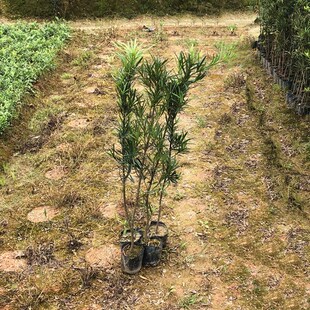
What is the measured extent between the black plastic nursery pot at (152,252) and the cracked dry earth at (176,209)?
11cm

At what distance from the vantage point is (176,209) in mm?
6020

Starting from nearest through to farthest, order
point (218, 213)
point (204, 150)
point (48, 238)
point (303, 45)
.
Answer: point (48, 238), point (218, 213), point (204, 150), point (303, 45)

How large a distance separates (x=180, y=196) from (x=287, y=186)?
1631 millimetres

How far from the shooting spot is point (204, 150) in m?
7.42

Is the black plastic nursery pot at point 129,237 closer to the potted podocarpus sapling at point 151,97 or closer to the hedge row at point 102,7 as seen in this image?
the potted podocarpus sapling at point 151,97

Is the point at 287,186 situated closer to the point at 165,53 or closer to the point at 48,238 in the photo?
the point at 48,238

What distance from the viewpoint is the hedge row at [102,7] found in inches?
592

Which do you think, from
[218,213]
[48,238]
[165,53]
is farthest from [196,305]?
[165,53]

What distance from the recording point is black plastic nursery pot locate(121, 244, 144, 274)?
4.86 m

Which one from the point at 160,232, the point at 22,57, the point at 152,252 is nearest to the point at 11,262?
the point at 152,252

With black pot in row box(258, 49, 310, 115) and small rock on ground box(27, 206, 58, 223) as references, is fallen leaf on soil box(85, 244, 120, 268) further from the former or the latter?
black pot in row box(258, 49, 310, 115)

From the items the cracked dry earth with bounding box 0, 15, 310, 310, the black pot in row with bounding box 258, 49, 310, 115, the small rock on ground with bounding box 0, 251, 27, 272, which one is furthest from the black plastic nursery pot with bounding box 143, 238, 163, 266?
the black pot in row with bounding box 258, 49, 310, 115

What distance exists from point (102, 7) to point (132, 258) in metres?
12.3

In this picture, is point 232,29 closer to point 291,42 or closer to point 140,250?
point 291,42
